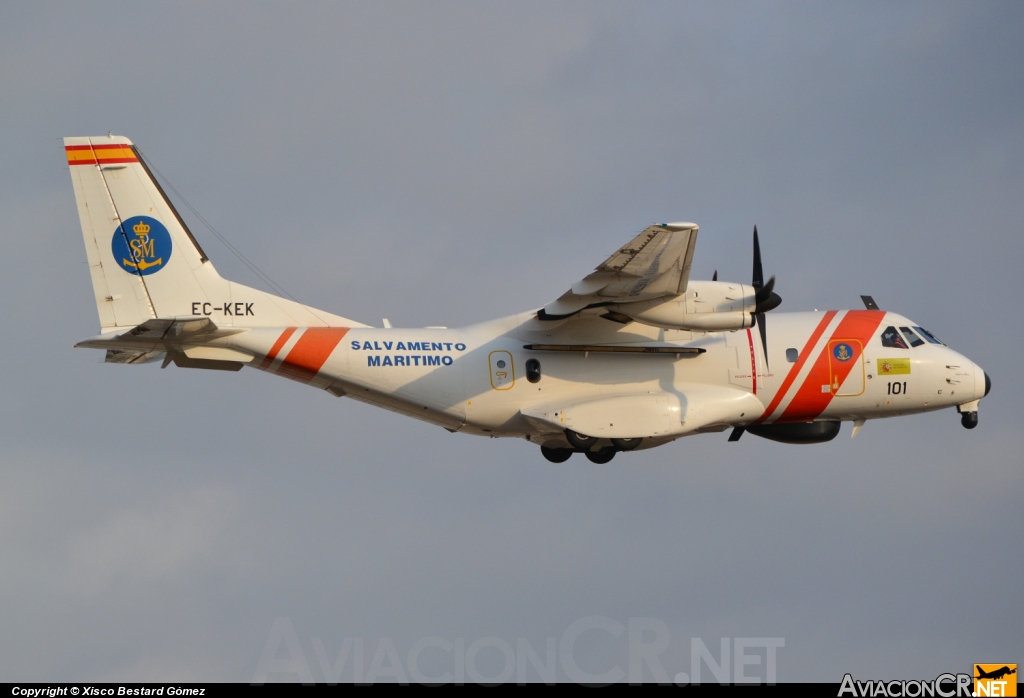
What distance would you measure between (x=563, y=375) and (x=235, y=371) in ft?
21.1

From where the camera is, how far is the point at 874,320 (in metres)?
26.6

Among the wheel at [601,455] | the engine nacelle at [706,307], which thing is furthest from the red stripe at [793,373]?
the wheel at [601,455]

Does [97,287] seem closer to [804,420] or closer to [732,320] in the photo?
[732,320]

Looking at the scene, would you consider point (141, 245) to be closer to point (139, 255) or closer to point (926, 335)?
point (139, 255)

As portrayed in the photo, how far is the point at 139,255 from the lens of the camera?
2344cm

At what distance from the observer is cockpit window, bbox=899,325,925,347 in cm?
2667

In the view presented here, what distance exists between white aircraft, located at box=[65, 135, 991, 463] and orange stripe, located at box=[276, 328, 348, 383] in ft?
0.10

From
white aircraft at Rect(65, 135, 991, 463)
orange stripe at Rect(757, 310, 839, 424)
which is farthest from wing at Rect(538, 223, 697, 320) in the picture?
orange stripe at Rect(757, 310, 839, 424)

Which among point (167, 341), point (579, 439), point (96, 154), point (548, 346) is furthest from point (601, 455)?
point (96, 154)

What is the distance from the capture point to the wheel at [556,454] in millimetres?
26234

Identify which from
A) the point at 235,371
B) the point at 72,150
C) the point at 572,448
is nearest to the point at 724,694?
the point at 572,448

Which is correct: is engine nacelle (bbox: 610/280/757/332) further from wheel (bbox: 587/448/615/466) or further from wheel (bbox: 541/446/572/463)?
wheel (bbox: 541/446/572/463)

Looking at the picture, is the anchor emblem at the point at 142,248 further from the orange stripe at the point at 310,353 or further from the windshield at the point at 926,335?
the windshield at the point at 926,335

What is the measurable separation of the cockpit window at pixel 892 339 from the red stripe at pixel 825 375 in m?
0.26
